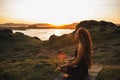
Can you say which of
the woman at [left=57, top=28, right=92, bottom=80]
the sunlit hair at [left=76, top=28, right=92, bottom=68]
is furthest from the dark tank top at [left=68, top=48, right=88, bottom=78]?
the sunlit hair at [left=76, top=28, right=92, bottom=68]

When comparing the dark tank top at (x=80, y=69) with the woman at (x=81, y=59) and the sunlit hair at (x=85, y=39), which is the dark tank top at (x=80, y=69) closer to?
the woman at (x=81, y=59)

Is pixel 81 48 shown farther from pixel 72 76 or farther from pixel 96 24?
pixel 96 24

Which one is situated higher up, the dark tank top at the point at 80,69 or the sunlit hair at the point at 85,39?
the sunlit hair at the point at 85,39

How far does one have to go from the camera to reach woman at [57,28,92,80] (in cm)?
1049

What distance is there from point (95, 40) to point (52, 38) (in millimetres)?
12957

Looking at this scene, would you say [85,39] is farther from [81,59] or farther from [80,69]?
[80,69]

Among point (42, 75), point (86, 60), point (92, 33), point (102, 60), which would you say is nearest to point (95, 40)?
point (92, 33)

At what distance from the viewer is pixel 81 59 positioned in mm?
10711

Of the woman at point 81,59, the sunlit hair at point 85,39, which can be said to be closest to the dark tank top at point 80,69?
the woman at point 81,59

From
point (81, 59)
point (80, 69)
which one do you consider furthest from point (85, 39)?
point (80, 69)

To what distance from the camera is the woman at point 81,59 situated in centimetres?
1049

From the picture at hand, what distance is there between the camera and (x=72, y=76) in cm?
1112

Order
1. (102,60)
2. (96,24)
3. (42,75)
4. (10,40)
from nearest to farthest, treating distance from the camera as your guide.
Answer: (42,75), (102,60), (10,40), (96,24)

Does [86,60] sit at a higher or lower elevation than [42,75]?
higher
